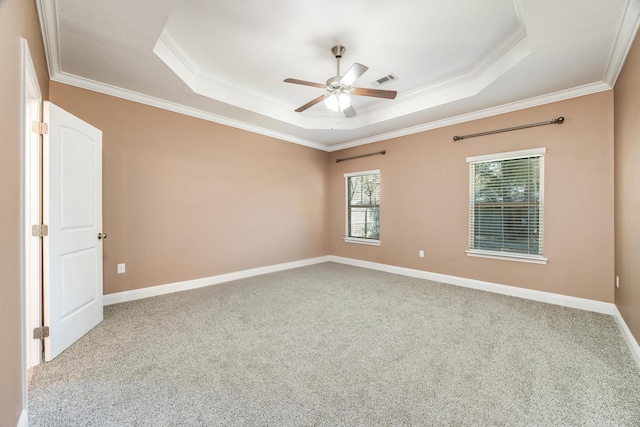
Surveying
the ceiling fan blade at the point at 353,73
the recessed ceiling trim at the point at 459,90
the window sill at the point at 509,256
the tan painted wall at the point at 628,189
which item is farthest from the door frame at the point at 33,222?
the window sill at the point at 509,256

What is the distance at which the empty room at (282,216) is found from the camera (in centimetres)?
162

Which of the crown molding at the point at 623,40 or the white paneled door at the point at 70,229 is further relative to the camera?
the white paneled door at the point at 70,229

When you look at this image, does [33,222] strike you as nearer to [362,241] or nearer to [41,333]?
[41,333]

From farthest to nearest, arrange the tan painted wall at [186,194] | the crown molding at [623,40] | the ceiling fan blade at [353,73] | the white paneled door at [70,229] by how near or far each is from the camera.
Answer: the tan painted wall at [186,194] < the ceiling fan blade at [353,73] < the white paneled door at [70,229] < the crown molding at [623,40]

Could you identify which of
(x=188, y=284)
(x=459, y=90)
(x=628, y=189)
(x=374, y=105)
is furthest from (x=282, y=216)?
(x=628, y=189)

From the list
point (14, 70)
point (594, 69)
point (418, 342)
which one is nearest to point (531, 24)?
point (594, 69)

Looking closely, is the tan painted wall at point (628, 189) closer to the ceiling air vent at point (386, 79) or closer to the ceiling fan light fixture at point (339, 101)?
the ceiling air vent at point (386, 79)

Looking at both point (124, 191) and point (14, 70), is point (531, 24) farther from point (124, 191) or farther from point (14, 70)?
point (124, 191)

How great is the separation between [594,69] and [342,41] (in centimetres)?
269

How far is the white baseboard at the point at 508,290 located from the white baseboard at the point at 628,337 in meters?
0.19

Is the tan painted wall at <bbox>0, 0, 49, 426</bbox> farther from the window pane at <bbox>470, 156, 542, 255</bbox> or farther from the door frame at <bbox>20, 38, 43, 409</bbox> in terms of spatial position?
the window pane at <bbox>470, 156, 542, 255</bbox>

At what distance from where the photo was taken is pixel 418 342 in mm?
2336

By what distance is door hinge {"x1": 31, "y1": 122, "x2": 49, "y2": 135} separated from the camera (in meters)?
2.06

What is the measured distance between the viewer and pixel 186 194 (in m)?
3.88
